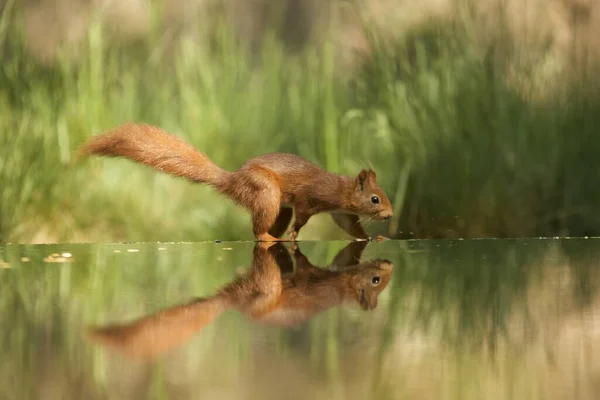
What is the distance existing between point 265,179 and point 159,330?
284cm

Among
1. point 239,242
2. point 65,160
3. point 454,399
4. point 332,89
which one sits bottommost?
point 454,399

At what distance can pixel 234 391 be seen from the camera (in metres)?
1.25

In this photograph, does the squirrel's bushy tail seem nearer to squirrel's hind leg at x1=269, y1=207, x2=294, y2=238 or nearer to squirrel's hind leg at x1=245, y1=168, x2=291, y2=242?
squirrel's hind leg at x1=245, y1=168, x2=291, y2=242

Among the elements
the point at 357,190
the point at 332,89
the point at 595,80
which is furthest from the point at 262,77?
the point at 595,80

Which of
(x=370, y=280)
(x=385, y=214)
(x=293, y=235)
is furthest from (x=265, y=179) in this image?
(x=370, y=280)

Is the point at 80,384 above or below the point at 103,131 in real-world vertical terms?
below

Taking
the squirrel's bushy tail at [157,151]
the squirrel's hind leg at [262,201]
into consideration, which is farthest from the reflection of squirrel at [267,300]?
the squirrel's bushy tail at [157,151]

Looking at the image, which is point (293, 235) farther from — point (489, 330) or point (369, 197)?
point (489, 330)

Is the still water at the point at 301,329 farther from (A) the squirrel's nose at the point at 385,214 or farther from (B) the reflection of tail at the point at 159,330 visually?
(A) the squirrel's nose at the point at 385,214

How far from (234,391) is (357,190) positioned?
369 centimetres

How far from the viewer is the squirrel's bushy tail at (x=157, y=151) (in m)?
4.67

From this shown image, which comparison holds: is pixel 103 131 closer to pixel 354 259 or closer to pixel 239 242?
pixel 239 242

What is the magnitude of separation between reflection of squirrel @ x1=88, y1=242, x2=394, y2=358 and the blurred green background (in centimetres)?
180

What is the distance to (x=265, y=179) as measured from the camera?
465cm
